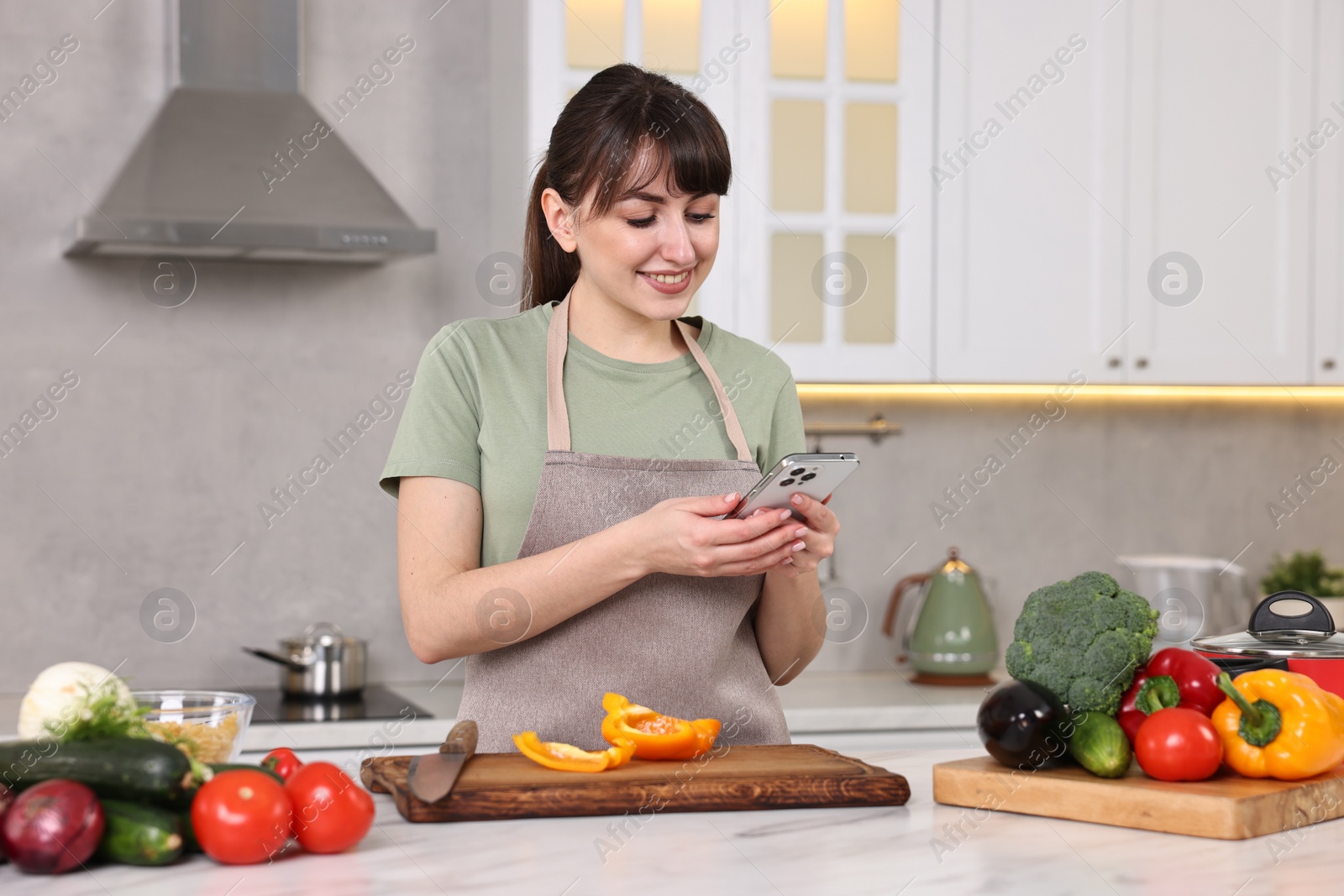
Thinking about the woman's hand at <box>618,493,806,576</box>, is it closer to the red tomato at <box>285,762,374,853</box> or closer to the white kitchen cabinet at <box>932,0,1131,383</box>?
the red tomato at <box>285,762,374,853</box>

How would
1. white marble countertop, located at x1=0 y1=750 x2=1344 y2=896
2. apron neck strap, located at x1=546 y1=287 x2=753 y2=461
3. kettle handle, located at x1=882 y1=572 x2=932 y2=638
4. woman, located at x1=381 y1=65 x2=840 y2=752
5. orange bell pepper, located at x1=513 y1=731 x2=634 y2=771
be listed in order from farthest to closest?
kettle handle, located at x1=882 y1=572 x2=932 y2=638
apron neck strap, located at x1=546 y1=287 x2=753 y2=461
woman, located at x1=381 y1=65 x2=840 y2=752
orange bell pepper, located at x1=513 y1=731 x2=634 y2=771
white marble countertop, located at x1=0 y1=750 x2=1344 y2=896

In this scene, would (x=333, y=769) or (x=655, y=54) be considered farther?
(x=655, y=54)

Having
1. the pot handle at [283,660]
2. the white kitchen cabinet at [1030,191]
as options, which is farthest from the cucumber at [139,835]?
the white kitchen cabinet at [1030,191]

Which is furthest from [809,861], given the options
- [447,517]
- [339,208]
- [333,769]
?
[339,208]

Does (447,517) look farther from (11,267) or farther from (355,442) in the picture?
(11,267)

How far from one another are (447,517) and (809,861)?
590mm

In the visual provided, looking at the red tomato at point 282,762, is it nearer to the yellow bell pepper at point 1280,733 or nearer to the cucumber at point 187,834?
the cucumber at point 187,834

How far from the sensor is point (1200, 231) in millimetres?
2848

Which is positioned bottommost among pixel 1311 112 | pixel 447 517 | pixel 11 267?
pixel 447 517

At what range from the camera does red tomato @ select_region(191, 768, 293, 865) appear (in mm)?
905

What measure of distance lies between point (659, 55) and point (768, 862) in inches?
79.5

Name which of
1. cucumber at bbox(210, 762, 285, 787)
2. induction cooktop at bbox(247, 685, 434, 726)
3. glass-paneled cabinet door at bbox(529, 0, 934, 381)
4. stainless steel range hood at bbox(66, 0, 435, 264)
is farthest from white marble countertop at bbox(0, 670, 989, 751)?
cucumber at bbox(210, 762, 285, 787)

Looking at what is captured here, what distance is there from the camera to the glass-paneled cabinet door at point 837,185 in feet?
8.77

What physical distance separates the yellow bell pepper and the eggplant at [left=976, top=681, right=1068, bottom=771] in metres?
0.13
